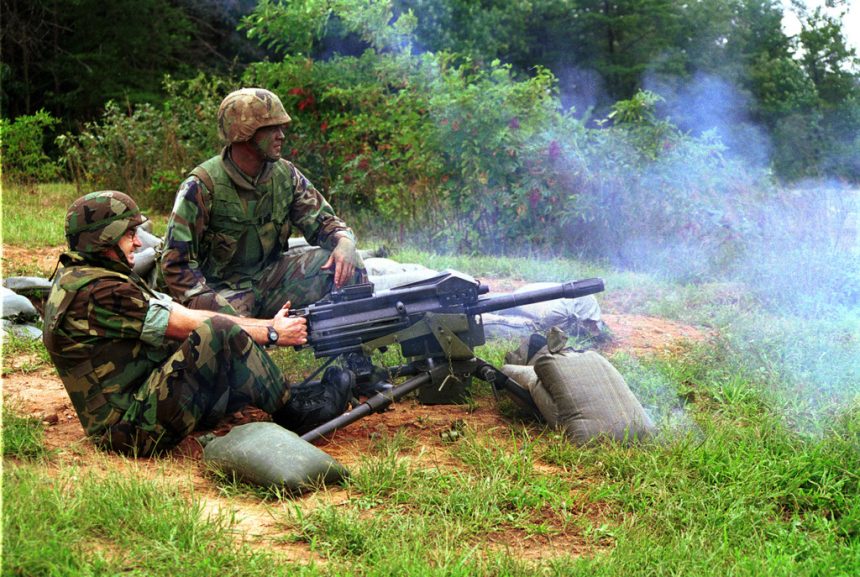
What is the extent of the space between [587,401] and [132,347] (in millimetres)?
2181

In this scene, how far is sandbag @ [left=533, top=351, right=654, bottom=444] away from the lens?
14.5 feet

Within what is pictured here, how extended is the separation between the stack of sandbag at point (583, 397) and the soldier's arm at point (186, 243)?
→ 194cm

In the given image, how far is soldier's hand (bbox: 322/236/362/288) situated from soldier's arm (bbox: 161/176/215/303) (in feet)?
2.60

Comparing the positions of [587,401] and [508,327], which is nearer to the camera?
[587,401]

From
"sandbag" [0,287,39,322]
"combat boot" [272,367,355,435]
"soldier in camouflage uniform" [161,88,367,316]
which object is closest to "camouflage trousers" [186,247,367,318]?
"soldier in camouflage uniform" [161,88,367,316]

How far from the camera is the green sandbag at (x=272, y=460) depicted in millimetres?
3773

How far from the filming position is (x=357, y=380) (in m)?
4.76

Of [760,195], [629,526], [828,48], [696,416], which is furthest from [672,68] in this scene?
[629,526]

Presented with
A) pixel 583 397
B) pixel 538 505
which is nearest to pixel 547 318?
pixel 583 397

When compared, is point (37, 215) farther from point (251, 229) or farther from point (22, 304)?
point (251, 229)

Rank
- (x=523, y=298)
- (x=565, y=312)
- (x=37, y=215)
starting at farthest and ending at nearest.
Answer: (x=37, y=215), (x=565, y=312), (x=523, y=298)

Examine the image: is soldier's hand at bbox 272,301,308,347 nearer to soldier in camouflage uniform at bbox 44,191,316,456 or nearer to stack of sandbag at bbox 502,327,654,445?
soldier in camouflage uniform at bbox 44,191,316,456

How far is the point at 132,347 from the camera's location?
4109 millimetres

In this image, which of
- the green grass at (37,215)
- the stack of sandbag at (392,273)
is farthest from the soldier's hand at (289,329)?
the green grass at (37,215)
